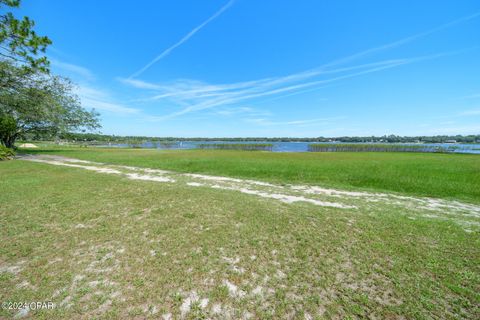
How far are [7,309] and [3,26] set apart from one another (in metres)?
8.57

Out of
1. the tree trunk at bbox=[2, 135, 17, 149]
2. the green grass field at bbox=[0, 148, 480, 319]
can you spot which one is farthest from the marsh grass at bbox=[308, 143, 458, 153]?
the tree trunk at bbox=[2, 135, 17, 149]

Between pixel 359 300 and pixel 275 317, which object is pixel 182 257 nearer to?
pixel 275 317

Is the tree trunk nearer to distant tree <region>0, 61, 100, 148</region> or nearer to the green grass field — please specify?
distant tree <region>0, 61, 100, 148</region>

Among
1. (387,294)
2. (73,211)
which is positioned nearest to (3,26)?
(73,211)

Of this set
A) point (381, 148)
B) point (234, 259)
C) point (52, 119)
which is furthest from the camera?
point (381, 148)

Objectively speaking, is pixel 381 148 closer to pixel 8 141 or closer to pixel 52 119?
pixel 52 119

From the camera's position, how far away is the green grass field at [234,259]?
308cm

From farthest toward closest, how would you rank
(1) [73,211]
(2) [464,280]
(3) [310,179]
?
(3) [310,179] < (1) [73,211] < (2) [464,280]

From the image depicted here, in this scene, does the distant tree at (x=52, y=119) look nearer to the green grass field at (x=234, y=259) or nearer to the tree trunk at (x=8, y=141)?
the tree trunk at (x=8, y=141)

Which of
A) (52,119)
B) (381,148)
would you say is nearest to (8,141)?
(52,119)

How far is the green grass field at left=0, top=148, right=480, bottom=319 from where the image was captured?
3.08m

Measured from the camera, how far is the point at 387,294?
11.2 feet

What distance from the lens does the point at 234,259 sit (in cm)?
432

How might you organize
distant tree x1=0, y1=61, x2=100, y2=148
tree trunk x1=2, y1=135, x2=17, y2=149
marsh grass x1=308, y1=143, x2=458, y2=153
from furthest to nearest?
marsh grass x1=308, y1=143, x2=458, y2=153 < tree trunk x1=2, y1=135, x2=17, y2=149 < distant tree x1=0, y1=61, x2=100, y2=148
